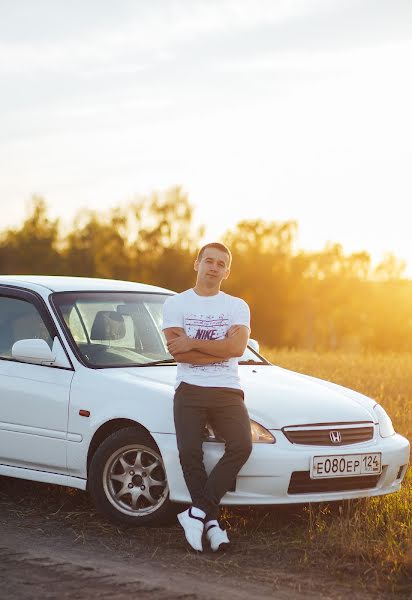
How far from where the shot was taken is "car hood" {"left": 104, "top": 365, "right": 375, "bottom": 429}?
632 cm

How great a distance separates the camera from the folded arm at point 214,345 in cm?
628

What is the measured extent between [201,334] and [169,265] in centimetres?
5940

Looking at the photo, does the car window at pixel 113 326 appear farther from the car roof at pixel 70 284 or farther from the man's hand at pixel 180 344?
the man's hand at pixel 180 344

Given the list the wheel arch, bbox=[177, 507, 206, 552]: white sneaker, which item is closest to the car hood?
the wheel arch

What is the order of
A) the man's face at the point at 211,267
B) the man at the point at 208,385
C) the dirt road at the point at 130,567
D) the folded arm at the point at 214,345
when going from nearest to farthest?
1. the dirt road at the point at 130,567
2. the man at the point at 208,385
3. the folded arm at the point at 214,345
4. the man's face at the point at 211,267

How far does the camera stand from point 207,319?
6.41 m

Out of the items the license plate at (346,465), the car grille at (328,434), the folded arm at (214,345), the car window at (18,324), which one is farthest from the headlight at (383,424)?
the car window at (18,324)

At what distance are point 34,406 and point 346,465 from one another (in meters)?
2.23

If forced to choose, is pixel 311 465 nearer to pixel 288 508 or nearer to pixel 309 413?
pixel 309 413

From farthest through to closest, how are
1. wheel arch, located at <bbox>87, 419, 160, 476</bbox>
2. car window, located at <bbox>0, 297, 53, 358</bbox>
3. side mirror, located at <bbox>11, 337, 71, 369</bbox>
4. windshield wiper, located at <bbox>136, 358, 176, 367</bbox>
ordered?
car window, located at <bbox>0, 297, 53, 358</bbox> < windshield wiper, located at <bbox>136, 358, 176, 367</bbox> < side mirror, located at <bbox>11, 337, 71, 369</bbox> < wheel arch, located at <bbox>87, 419, 160, 476</bbox>

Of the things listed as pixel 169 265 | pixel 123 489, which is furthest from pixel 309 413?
pixel 169 265

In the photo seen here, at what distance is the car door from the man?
986mm

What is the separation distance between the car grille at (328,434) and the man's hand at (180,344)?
795 mm

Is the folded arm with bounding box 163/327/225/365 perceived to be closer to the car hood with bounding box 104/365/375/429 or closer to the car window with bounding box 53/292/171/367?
the car hood with bounding box 104/365/375/429
